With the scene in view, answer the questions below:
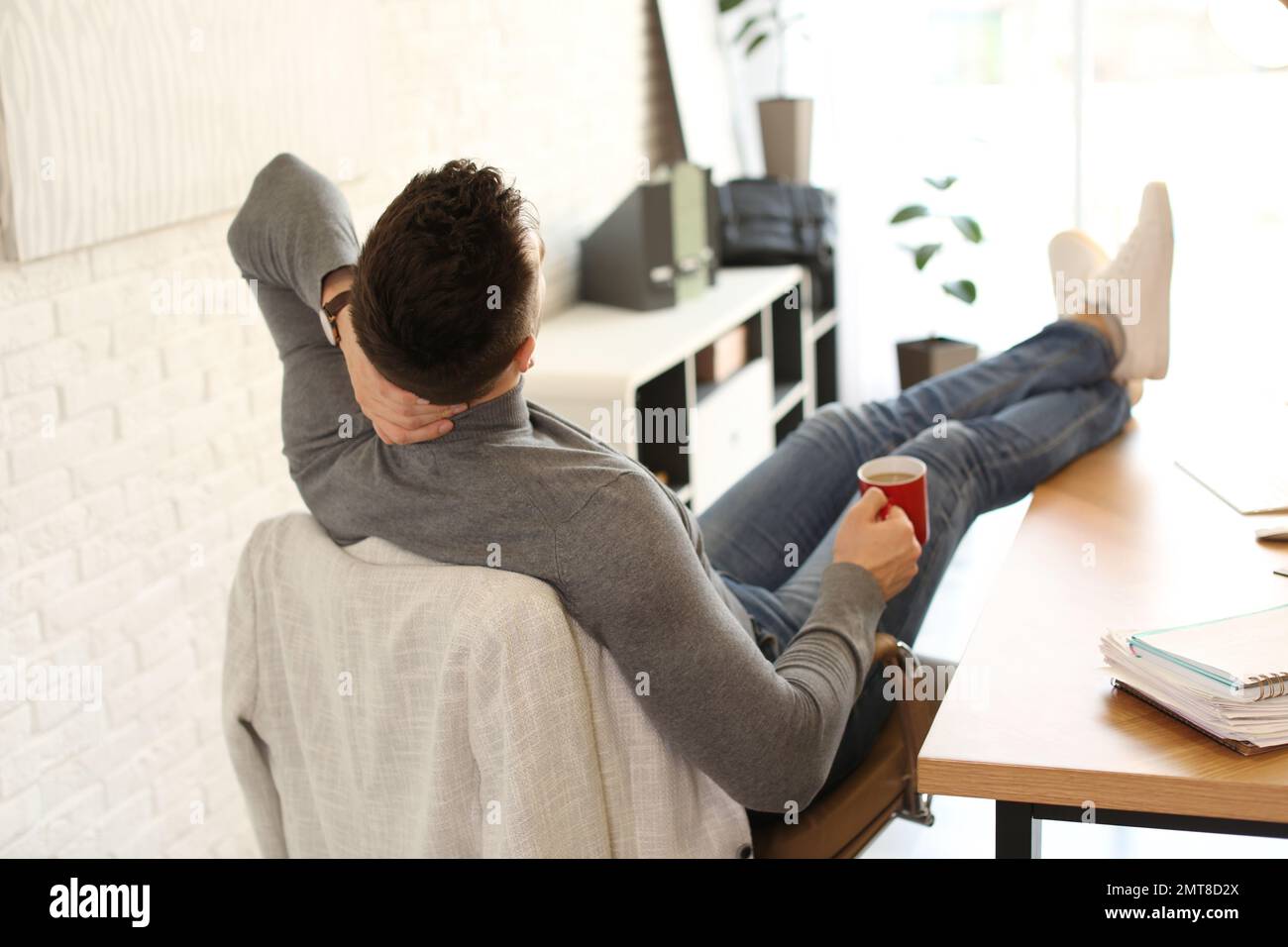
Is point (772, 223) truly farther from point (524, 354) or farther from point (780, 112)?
point (524, 354)

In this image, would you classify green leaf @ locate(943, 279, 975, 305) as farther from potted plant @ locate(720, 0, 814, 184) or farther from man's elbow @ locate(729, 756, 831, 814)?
man's elbow @ locate(729, 756, 831, 814)

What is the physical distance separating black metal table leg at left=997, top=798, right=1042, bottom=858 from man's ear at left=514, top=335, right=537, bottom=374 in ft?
1.94

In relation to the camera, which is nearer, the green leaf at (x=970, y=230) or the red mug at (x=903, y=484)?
the red mug at (x=903, y=484)

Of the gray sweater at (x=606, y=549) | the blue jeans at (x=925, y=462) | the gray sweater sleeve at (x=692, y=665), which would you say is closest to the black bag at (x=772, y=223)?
the blue jeans at (x=925, y=462)

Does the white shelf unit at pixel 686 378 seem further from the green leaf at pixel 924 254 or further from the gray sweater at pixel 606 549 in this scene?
the gray sweater at pixel 606 549

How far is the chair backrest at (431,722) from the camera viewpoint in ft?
3.92

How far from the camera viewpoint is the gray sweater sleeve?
122cm

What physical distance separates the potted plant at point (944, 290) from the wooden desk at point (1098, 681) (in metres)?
2.49

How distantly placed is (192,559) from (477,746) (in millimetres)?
1087

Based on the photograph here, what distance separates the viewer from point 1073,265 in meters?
2.24

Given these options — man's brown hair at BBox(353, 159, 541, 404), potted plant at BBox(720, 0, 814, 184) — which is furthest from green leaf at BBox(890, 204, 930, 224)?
man's brown hair at BBox(353, 159, 541, 404)

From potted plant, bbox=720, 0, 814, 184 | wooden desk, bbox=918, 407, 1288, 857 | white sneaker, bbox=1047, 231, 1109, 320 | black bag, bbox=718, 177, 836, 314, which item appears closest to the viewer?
wooden desk, bbox=918, 407, 1288, 857

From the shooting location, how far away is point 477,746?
1.22 meters
